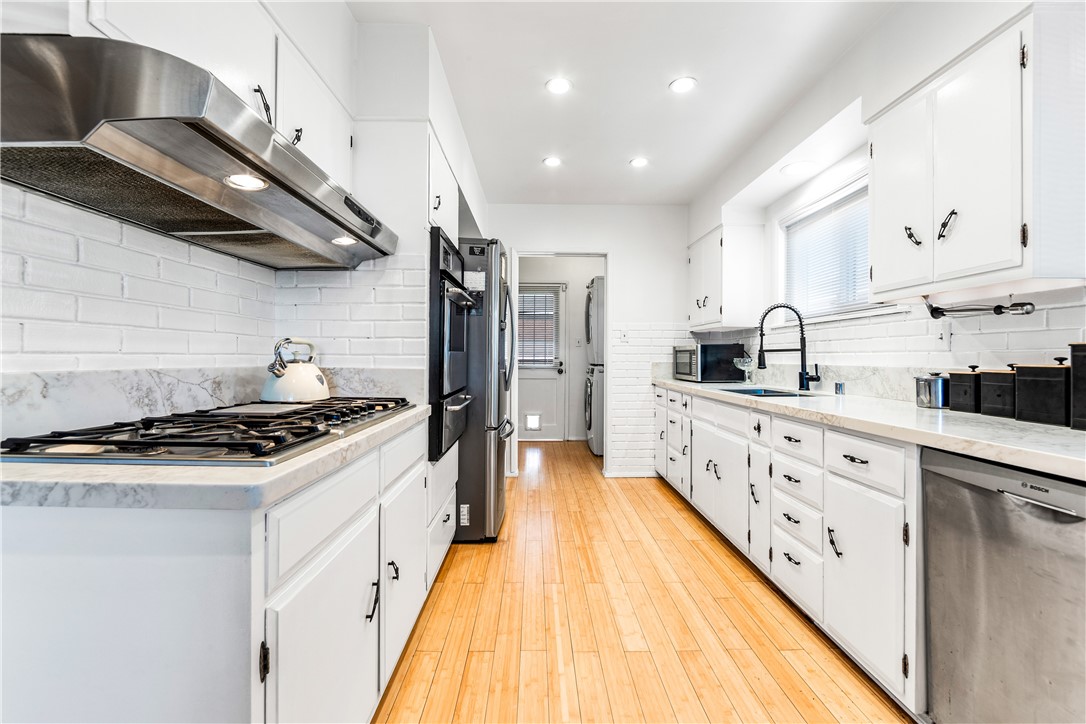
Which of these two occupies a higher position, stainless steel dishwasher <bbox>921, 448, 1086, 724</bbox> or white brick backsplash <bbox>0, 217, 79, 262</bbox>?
white brick backsplash <bbox>0, 217, 79, 262</bbox>

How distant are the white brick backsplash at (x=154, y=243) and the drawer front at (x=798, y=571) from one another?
2401 millimetres

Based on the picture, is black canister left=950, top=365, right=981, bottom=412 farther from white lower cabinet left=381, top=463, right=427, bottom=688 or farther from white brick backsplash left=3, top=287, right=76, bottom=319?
white brick backsplash left=3, top=287, right=76, bottom=319

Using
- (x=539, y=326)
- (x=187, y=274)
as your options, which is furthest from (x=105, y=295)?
(x=539, y=326)

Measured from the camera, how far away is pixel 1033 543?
101cm

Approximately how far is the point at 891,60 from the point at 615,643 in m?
2.56

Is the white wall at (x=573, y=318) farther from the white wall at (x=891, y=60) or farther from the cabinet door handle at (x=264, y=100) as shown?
the cabinet door handle at (x=264, y=100)

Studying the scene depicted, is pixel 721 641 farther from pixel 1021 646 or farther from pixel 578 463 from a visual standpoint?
pixel 578 463

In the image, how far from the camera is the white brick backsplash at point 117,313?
1069mm

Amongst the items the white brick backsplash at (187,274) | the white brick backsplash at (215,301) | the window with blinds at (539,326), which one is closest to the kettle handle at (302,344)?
the white brick backsplash at (215,301)

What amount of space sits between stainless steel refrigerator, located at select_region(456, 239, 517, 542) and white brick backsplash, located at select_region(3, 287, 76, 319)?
5.48ft

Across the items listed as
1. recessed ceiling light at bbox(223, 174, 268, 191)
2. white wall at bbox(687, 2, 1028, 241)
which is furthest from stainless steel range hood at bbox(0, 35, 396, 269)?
white wall at bbox(687, 2, 1028, 241)

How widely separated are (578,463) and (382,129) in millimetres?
3664

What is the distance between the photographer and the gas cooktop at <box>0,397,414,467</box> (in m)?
0.79

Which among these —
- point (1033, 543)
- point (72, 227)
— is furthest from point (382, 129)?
point (1033, 543)
